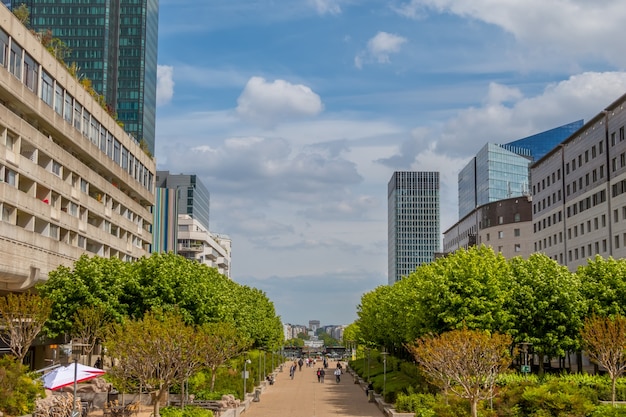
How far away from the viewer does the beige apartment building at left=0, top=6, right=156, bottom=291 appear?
5328 cm

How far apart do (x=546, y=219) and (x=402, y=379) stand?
5226 cm

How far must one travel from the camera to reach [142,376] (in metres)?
33.3

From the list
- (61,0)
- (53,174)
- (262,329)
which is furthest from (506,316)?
(61,0)

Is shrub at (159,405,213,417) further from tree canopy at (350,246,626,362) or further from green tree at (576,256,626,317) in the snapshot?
green tree at (576,256,626,317)

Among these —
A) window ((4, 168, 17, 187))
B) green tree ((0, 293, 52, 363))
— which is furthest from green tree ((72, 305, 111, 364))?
window ((4, 168, 17, 187))

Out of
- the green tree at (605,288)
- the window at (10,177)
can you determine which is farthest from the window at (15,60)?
the green tree at (605,288)

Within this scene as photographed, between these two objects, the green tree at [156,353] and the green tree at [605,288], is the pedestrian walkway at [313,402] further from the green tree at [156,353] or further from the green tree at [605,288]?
the green tree at [605,288]

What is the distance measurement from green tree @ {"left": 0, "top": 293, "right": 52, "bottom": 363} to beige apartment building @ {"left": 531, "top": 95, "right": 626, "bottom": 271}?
52534mm

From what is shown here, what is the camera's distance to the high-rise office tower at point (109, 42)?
6299 inches

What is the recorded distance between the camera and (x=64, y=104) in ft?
215

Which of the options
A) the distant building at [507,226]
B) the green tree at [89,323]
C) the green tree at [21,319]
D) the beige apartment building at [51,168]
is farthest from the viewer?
the distant building at [507,226]

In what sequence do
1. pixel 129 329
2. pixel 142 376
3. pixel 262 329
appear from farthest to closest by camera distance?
1. pixel 262 329
2. pixel 129 329
3. pixel 142 376

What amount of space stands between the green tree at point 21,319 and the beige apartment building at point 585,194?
52.5 m

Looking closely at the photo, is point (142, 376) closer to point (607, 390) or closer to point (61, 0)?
point (607, 390)
